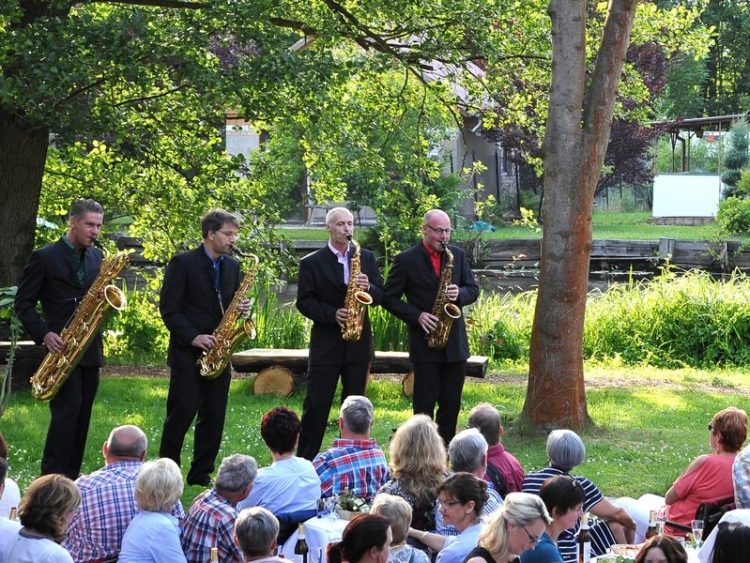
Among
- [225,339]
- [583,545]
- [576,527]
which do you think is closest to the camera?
[583,545]

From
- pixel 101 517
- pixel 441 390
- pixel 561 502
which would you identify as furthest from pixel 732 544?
pixel 441 390

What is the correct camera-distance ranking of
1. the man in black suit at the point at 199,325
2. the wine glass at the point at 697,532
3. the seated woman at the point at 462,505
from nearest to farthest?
the seated woman at the point at 462,505 < the wine glass at the point at 697,532 < the man in black suit at the point at 199,325

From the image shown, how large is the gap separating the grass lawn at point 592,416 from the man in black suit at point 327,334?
71 cm

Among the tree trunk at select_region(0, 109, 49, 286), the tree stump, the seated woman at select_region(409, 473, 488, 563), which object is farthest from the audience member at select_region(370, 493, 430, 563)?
the tree trunk at select_region(0, 109, 49, 286)

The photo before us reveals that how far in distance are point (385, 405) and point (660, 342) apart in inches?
206

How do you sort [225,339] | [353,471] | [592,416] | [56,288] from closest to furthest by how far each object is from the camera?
1. [353,471]
2. [56,288]
3. [225,339]
4. [592,416]

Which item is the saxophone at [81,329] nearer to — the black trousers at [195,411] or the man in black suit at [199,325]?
the man in black suit at [199,325]

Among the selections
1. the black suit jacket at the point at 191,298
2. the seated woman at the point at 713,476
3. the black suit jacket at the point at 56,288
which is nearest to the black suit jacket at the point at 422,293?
the black suit jacket at the point at 191,298

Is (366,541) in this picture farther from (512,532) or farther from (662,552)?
(662,552)

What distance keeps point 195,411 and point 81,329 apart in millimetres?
1047

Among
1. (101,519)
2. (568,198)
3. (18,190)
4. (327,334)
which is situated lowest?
(101,519)

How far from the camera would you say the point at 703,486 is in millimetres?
6305

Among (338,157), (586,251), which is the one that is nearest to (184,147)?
(338,157)

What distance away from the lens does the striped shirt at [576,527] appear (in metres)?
5.58
